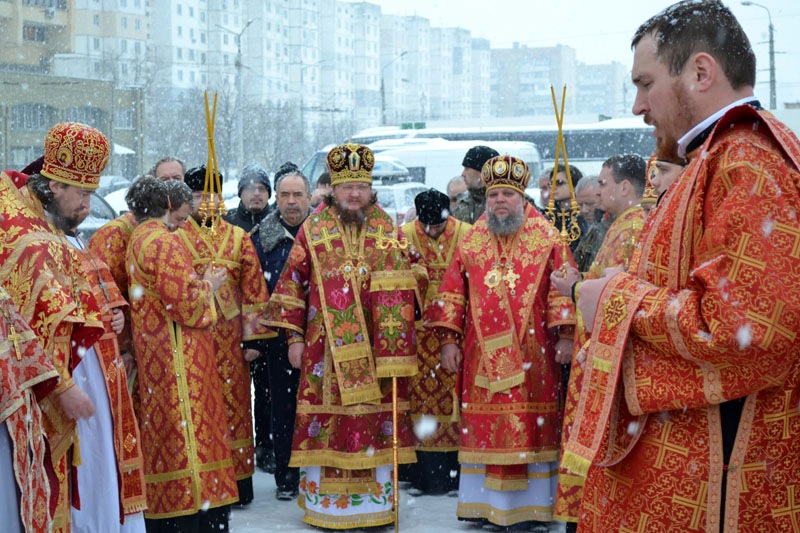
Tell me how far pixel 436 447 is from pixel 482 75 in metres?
83.1

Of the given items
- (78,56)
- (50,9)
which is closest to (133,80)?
(78,56)

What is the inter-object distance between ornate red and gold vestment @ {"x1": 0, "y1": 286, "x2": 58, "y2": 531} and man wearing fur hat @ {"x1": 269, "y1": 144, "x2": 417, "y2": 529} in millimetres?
2291

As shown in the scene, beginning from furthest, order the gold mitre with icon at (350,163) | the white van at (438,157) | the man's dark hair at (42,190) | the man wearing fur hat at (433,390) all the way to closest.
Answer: the white van at (438,157) → the man wearing fur hat at (433,390) → the gold mitre with icon at (350,163) → the man's dark hair at (42,190)

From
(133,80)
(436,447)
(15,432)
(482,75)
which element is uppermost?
(482,75)

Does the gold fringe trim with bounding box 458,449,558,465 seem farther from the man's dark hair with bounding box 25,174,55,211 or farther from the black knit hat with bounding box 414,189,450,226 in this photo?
the man's dark hair with bounding box 25,174,55,211

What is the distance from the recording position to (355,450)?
5766 millimetres

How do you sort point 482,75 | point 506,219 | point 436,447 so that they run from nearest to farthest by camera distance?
1. point 506,219
2. point 436,447
3. point 482,75

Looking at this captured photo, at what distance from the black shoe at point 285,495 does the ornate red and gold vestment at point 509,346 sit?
1.41m

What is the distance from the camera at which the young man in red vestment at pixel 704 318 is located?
7.22ft

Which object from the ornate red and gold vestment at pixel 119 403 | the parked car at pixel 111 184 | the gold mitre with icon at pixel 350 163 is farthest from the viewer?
the parked car at pixel 111 184

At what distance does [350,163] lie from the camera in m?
5.90

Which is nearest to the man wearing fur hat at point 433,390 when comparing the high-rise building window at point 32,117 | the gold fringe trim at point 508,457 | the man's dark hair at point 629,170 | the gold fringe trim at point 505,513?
the gold fringe trim at point 505,513

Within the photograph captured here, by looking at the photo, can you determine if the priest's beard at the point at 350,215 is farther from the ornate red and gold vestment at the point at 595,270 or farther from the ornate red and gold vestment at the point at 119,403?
the ornate red and gold vestment at the point at 119,403

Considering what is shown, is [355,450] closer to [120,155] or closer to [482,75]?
[120,155]
